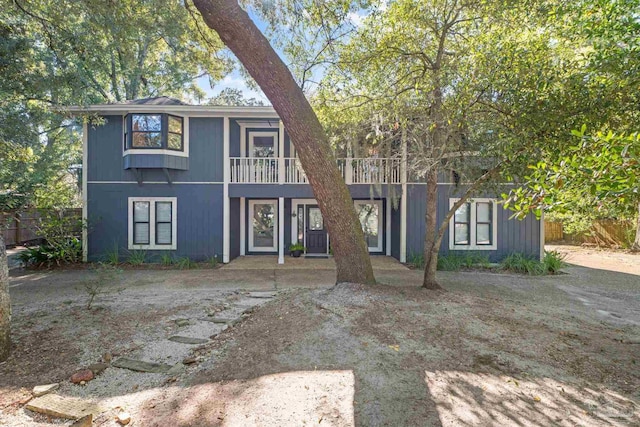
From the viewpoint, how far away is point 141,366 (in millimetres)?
3111

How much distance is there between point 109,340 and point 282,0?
704cm

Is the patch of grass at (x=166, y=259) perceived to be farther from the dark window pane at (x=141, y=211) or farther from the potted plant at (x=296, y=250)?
the potted plant at (x=296, y=250)

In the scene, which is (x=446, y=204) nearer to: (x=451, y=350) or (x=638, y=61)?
(x=638, y=61)

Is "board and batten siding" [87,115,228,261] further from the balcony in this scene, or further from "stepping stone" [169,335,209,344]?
"stepping stone" [169,335,209,344]

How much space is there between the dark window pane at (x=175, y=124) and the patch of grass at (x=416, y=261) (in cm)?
788

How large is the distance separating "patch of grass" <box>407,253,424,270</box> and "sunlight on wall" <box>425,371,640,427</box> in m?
Answer: 6.20

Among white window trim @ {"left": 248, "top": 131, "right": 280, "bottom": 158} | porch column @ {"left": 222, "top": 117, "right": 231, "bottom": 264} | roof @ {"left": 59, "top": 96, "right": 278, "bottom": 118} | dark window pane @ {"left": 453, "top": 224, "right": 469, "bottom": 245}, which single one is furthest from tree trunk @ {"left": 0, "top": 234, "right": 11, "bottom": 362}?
dark window pane @ {"left": 453, "top": 224, "right": 469, "bottom": 245}

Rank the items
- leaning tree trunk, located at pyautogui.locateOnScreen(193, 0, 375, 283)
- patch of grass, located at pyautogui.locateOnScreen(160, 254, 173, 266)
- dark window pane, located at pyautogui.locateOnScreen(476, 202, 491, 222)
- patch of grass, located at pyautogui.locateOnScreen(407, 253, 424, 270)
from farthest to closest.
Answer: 1. dark window pane, located at pyautogui.locateOnScreen(476, 202, 491, 222)
2. patch of grass, located at pyautogui.locateOnScreen(160, 254, 173, 266)
3. patch of grass, located at pyautogui.locateOnScreen(407, 253, 424, 270)
4. leaning tree trunk, located at pyautogui.locateOnScreen(193, 0, 375, 283)

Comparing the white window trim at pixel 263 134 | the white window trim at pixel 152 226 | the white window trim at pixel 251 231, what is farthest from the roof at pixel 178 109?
the white window trim at pixel 251 231

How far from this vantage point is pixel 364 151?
820cm

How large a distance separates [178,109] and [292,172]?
371cm

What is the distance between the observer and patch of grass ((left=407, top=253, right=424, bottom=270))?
895 cm

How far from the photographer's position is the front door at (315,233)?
35.5 ft

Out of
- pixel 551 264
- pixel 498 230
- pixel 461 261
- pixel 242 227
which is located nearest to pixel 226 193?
pixel 242 227
